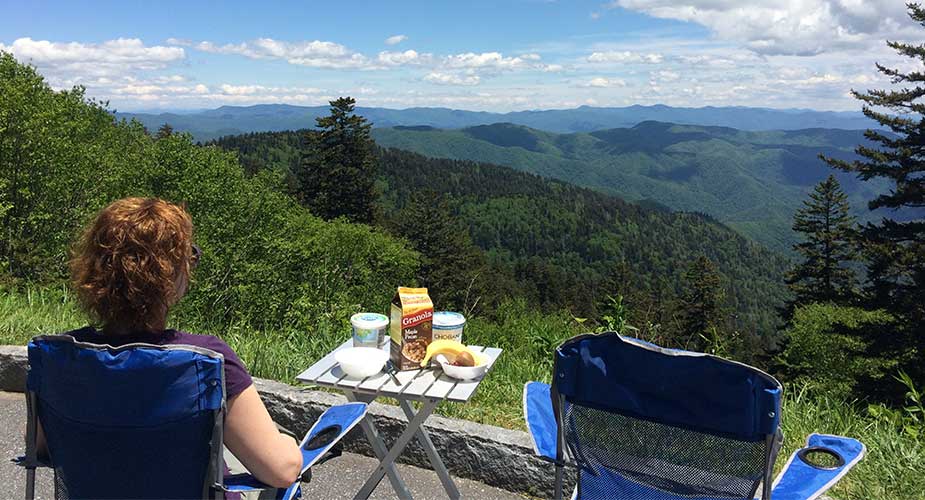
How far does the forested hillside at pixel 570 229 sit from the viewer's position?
3730 inches

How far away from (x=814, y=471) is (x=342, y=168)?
41.4 m

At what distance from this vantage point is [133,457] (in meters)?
1.62

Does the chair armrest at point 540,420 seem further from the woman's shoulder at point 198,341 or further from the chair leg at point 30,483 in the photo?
the chair leg at point 30,483

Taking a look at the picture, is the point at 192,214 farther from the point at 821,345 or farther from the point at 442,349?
the point at 821,345

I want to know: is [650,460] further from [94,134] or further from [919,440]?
[94,134]

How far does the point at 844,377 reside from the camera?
3466 cm

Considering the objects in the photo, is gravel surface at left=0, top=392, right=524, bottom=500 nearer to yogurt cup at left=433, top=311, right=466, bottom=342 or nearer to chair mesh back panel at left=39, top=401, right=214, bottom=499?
yogurt cup at left=433, top=311, right=466, bottom=342

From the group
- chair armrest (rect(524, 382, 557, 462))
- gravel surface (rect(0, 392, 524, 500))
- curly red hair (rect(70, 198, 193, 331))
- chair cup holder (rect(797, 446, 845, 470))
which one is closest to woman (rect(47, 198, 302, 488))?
curly red hair (rect(70, 198, 193, 331))

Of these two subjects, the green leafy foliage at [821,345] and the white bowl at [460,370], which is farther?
the green leafy foliage at [821,345]

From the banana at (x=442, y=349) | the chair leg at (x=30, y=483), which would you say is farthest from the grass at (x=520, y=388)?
the chair leg at (x=30, y=483)

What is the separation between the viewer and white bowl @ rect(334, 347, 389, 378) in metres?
2.55

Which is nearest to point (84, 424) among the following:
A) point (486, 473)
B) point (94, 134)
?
point (486, 473)

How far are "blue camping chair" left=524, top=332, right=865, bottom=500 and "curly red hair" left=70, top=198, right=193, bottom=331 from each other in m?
1.20

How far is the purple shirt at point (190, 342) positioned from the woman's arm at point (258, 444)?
0.03 meters
